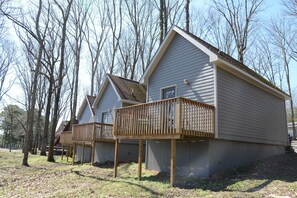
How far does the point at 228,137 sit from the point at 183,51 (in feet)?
15.6

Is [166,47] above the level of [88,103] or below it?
above

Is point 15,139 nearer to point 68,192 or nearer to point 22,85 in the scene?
point 22,85

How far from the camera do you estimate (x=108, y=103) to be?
20.7 meters

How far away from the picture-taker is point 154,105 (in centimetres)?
1148

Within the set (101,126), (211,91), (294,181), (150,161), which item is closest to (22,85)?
(101,126)

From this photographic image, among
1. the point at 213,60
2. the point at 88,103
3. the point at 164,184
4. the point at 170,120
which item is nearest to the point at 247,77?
the point at 213,60

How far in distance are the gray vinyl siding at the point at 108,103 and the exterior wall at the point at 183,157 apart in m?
6.38

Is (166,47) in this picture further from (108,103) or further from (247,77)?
(108,103)

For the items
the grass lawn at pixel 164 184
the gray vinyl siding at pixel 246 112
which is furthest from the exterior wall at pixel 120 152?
the gray vinyl siding at pixel 246 112

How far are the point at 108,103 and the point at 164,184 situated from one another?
11.4 metres

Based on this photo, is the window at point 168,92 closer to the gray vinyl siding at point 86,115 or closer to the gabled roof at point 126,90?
the gabled roof at point 126,90

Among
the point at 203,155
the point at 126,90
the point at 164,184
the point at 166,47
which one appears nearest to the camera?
the point at 164,184

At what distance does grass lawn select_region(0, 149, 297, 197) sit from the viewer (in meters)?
8.58

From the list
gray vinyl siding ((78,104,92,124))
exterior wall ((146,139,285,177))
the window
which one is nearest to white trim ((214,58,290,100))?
the window
